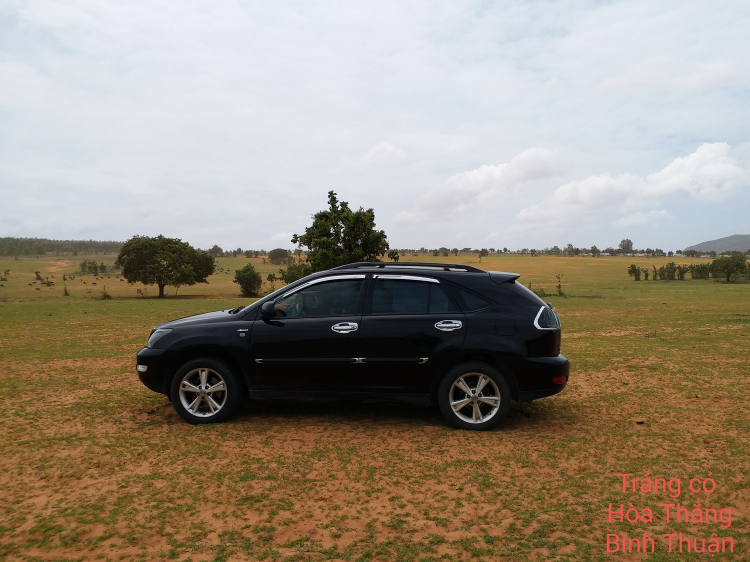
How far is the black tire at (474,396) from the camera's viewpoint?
18.8ft

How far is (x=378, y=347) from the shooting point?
586 centimetres

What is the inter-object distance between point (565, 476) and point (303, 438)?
259 cm

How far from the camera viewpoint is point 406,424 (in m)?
6.14

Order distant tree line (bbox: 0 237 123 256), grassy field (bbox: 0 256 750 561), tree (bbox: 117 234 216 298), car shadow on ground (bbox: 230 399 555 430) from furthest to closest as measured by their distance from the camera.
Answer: distant tree line (bbox: 0 237 123 256), tree (bbox: 117 234 216 298), car shadow on ground (bbox: 230 399 555 430), grassy field (bbox: 0 256 750 561)

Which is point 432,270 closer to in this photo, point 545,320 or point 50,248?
point 545,320

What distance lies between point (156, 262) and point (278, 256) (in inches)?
2366

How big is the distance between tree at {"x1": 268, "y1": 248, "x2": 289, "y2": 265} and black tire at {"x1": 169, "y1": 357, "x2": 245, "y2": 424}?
100m

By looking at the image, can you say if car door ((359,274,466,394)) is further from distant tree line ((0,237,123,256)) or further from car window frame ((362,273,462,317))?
distant tree line ((0,237,123,256))

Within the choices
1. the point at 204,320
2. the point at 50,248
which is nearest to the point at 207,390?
the point at 204,320

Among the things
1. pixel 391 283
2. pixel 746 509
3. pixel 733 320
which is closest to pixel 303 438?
pixel 391 283

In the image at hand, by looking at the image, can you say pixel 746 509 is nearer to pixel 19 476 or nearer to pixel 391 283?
pixel 391 283

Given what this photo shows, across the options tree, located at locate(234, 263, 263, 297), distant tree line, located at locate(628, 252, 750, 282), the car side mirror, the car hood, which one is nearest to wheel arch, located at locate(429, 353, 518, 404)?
the car side mirror

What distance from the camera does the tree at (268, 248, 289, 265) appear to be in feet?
348

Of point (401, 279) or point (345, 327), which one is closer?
point (345, 327)
